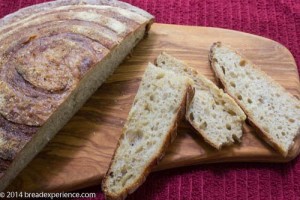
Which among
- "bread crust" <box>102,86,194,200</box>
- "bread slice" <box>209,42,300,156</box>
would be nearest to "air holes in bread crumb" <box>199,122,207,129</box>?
"bread crust" <box>102,86,194,200</box>

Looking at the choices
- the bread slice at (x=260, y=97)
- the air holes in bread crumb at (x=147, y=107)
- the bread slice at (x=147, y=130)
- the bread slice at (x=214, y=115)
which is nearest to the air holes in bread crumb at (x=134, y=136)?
the bread slice at (x=147, y=130)

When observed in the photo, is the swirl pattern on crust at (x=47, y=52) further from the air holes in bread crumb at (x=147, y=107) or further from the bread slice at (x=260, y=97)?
the bread slice at (x=260, y=97)

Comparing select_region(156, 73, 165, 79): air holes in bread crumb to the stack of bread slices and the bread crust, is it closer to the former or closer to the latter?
the stack of bread slices

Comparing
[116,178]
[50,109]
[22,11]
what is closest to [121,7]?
[22,11]

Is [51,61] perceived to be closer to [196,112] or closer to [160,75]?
[160,75]

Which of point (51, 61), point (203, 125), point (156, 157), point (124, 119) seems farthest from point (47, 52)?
point (203, 125)

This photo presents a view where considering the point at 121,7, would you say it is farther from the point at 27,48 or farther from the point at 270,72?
the point at 270,72
